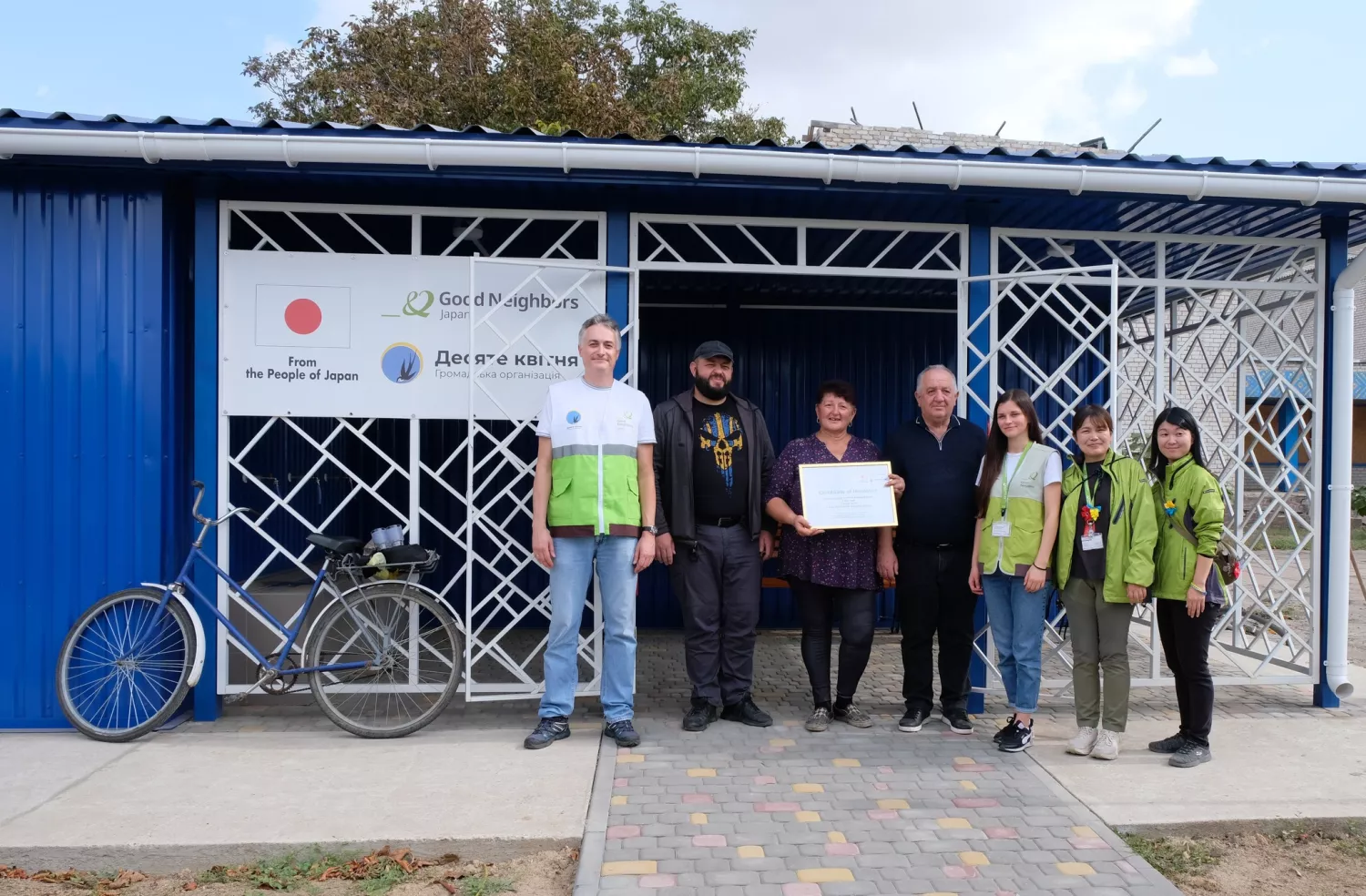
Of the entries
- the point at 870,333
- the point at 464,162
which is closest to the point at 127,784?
the point at 464,162

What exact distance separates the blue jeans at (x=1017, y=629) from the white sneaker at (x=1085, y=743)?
254 millimetres

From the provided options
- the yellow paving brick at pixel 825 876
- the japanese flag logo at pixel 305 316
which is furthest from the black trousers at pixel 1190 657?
the japanese flag logo at pixel 305 316

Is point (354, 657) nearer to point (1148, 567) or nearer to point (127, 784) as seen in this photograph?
point (127, 784)

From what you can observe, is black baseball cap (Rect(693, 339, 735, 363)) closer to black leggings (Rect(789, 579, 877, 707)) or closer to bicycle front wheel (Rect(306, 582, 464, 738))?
black leggings (Rect(789, 579, 877, 707))

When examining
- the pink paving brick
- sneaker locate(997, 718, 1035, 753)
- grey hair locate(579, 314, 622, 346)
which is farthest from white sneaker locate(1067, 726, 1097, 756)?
grey hair locate(579, 314, 622, 346)

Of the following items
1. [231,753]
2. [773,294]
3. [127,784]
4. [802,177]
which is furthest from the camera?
[773,294]

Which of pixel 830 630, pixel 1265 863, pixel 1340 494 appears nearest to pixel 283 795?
pixel 830 630

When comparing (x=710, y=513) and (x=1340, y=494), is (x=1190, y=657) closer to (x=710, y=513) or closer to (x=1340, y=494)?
(x=1340, y=494)

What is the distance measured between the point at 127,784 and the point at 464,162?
329cm

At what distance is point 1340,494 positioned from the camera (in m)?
5.57

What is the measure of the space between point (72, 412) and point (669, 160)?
11.2 feet

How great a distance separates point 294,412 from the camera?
512 cm

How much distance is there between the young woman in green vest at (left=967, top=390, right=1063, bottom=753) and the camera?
463 cm

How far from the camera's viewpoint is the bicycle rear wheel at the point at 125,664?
15.7ft
